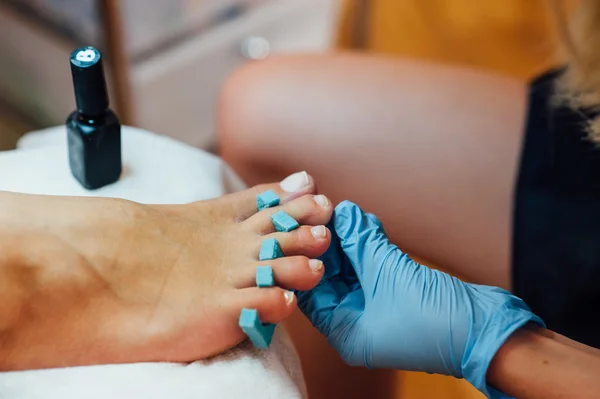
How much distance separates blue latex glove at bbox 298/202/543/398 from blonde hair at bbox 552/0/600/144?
0.98ft

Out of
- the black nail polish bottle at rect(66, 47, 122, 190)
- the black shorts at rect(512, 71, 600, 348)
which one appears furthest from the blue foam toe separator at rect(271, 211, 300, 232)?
the black shorts at rect(512, 71, 600, 348)

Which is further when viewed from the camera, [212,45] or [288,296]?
[212,45]

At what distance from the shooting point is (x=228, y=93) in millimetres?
905

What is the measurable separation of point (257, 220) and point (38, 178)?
0.24m

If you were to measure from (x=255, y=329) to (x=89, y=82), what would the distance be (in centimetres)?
28

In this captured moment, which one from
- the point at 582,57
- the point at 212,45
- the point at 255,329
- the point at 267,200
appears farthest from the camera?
the point at 212,45

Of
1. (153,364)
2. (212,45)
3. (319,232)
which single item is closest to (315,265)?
(319,232)

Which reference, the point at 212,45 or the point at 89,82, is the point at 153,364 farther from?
the point at 212,45

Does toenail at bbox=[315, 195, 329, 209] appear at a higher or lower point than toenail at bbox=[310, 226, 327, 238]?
higher

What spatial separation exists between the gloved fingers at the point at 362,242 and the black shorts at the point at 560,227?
219mm

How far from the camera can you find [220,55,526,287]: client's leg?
2.58 feet

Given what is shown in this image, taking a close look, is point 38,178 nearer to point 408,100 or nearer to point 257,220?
point 257,220

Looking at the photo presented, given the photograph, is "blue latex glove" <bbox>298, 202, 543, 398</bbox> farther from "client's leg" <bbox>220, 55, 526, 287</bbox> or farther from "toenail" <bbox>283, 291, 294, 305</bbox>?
"client's leg" <bbox>220, 55, 526, 287</bbox>

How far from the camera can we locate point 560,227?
72cm
